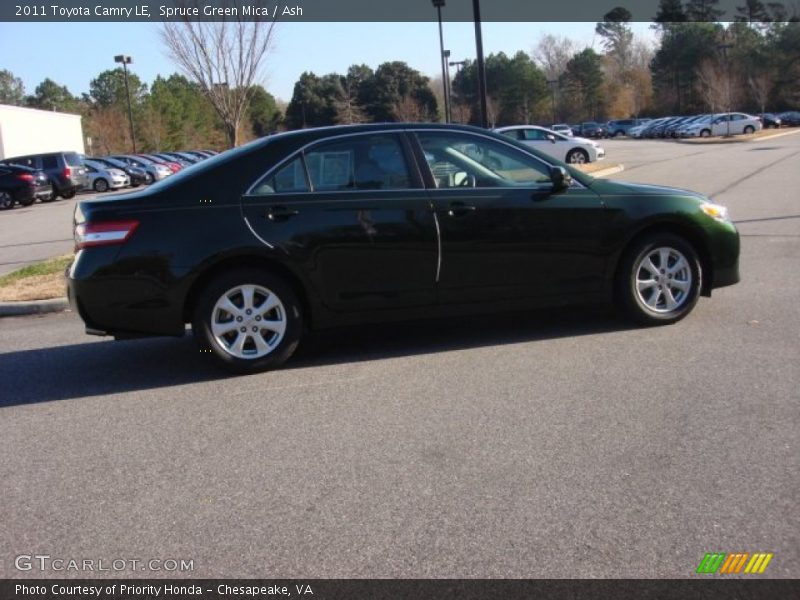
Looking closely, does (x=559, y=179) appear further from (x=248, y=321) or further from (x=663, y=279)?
(x=248, y=321)

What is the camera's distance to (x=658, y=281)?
21.8 ft

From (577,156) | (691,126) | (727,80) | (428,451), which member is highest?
(727,80)

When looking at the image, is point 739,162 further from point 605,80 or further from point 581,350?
point 605,80

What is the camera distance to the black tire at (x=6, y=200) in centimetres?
2889

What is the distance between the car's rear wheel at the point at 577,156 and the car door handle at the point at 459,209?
2371 cm

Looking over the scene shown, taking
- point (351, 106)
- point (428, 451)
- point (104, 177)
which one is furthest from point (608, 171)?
point (351, 106)

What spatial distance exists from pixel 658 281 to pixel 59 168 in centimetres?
3017

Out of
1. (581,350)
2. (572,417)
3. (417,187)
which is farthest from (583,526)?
(417,187)

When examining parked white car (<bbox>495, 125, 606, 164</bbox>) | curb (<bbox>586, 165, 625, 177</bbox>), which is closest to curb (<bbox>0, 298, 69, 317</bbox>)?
curb (<bbox>586, 165, 625, 177</bbox>)

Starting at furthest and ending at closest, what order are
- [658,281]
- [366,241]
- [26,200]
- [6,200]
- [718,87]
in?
1. [718,87]
2. [26,200]
3. [6,200]
4. [658,281]
5. [366,241]

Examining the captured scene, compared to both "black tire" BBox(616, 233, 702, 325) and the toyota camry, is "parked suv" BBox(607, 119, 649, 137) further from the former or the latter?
the toyota camry

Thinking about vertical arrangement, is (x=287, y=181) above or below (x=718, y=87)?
below

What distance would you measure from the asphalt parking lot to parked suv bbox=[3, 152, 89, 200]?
88.3 feet

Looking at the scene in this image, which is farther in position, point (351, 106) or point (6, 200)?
point (351, 106)
